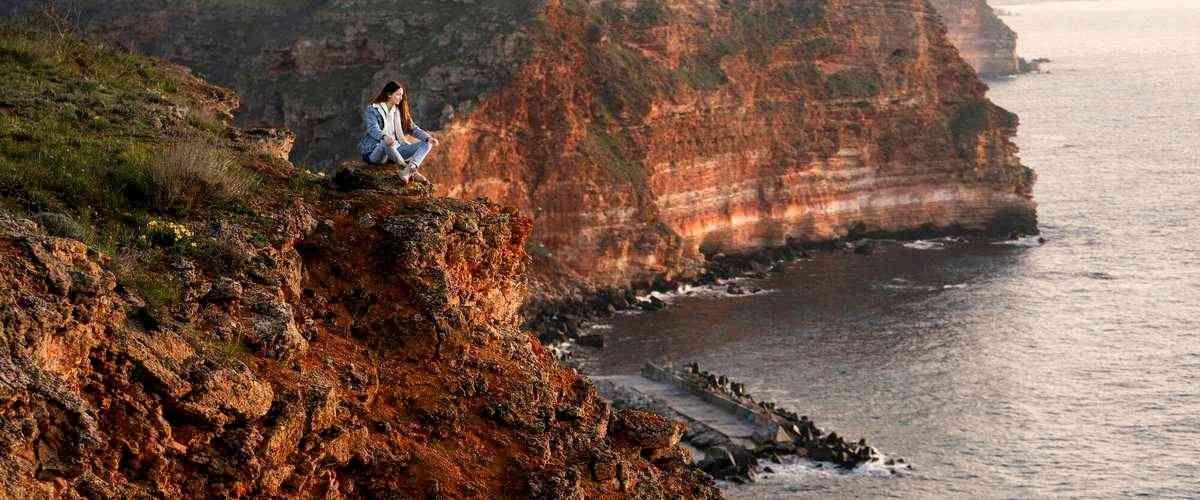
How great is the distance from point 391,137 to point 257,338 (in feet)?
17.9

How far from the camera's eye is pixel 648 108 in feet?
315

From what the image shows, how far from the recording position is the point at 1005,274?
9438cm

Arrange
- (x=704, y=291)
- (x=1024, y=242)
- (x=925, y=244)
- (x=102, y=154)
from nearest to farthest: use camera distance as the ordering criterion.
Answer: (x=102, y=154)
(x=704, y=291)
(x=1024, y=242)
(x=925, y=244)

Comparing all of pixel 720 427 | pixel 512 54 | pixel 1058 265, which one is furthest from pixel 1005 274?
pixel 720 427

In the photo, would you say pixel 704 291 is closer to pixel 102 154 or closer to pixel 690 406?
pixel 690 406

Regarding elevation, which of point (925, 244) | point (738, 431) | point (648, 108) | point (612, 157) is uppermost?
point (648, 108)

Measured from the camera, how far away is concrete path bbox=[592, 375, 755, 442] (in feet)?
199

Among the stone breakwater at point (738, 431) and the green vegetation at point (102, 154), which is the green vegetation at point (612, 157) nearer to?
the stone breakwater at point (738, 431)

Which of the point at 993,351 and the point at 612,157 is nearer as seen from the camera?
A: the point at 993,351

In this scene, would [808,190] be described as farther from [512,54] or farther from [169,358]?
[169,358]

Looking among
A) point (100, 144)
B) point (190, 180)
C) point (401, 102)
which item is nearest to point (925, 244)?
point (401, 102)

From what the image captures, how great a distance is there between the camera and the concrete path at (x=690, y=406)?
60.7m

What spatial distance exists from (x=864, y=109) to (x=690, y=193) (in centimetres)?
1931

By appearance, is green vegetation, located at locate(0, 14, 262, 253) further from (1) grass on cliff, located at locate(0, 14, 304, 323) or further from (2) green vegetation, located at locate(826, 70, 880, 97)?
(2) green vegetation, located at locate(826, 70, 880, 97)
